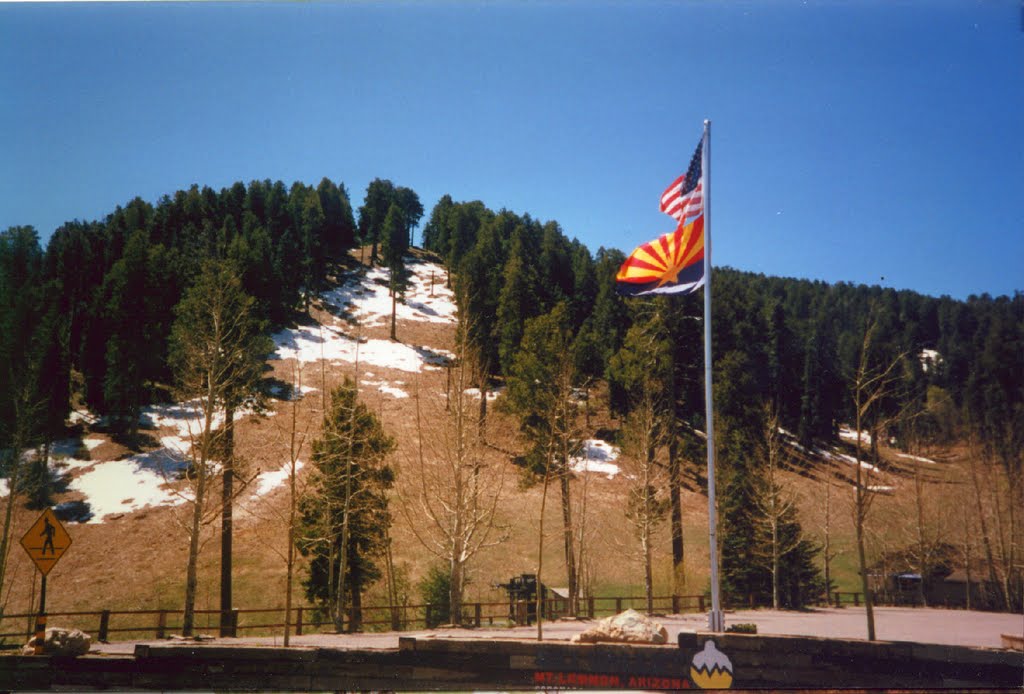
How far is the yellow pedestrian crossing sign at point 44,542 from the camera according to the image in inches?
395

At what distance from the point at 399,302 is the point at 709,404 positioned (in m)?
40.7

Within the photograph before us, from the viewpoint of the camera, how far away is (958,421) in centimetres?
2122

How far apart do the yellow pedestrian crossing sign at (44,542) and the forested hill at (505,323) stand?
8369 mm

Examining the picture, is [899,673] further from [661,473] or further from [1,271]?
[1,271]

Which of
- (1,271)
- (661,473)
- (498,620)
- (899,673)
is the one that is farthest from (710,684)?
(1,271)

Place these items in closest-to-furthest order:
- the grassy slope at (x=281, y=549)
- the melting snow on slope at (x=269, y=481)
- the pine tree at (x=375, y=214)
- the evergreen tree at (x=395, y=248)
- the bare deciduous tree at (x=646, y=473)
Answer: the bare deciduous tree at (x=646, y=473) → the grassy slope at (x=281, y=549) → the melting snow on slope at (x=269, y=481) → the evergreen tree at (x=395, y=248) → the pine tree at (x=375, y=214)

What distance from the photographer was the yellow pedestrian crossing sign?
10031 millimetres

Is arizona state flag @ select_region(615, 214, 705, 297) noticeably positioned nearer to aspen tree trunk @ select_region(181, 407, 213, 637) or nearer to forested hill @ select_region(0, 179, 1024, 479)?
forested hill @ select_region(0, 179, 1024, 479)

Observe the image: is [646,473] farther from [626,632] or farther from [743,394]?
[626,632]

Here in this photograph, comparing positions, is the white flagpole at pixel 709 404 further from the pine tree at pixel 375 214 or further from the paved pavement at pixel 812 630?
the pine tree at pixel 375 214

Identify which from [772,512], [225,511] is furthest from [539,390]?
[225,511]

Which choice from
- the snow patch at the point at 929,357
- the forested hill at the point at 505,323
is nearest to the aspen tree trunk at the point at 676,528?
the forested hill at the point at 505,323

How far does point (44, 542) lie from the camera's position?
33.1ft

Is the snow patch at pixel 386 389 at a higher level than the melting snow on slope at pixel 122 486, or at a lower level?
higher
